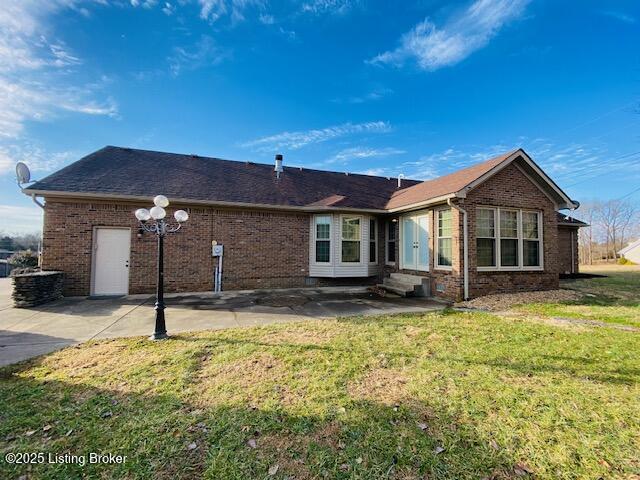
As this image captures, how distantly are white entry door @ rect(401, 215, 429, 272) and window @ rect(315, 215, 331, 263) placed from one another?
2976 millimetres

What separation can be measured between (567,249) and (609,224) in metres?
37.6

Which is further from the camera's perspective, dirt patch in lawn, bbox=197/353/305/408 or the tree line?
the tree line

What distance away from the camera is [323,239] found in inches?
436

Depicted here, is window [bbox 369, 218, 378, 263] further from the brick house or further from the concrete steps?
the concrete steps

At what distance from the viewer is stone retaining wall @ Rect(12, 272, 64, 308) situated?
709 centimetres

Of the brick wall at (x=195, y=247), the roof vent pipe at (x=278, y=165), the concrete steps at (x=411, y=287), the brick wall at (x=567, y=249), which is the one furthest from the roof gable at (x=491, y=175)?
the brick wall at (x=567, y=249)

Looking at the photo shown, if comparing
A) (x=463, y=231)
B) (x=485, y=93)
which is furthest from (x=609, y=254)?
(x=463, y=231)

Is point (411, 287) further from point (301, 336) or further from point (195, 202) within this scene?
point (195, 202)

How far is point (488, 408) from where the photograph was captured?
2.78 metres

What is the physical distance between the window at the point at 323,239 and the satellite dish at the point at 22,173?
9.60 metres

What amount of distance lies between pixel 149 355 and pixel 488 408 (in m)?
4.51

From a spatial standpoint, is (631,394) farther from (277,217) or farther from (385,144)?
(385,144)

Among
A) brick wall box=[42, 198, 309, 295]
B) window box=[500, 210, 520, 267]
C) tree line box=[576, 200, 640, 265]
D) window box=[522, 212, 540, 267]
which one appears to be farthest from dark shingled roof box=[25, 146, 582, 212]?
tree line box=[576, 200, 640, 265]

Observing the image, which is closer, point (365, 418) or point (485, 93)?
point (365, 418)
